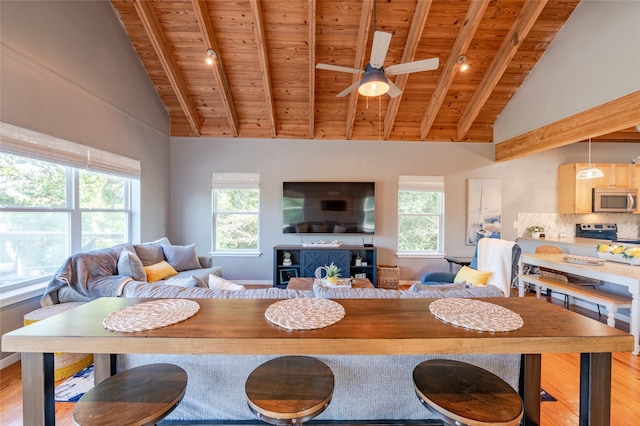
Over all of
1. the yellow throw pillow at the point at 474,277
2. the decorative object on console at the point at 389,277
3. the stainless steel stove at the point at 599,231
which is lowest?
the decorative object on console at the point at 389,277

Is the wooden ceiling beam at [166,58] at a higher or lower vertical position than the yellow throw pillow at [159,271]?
higher

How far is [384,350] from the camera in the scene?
36.3 inches

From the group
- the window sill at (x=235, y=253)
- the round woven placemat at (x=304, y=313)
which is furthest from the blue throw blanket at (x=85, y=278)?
the window sill at (x=235, y=253)

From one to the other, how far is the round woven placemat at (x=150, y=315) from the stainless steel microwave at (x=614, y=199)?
6383mm

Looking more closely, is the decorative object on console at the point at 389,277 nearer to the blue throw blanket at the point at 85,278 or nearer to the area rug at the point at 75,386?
the blue throw blanket at the point at 85,278

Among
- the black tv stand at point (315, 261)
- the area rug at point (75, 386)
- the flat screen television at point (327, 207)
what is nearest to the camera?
the area rug at point (75, 386)

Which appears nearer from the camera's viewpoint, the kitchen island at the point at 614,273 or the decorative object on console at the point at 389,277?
the kitchen island at the point at 614,273

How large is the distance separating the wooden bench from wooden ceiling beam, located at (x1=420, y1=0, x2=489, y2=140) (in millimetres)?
2827

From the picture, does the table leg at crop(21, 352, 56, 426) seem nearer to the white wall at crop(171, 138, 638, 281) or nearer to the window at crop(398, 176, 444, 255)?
the white wall at crop(171, 138, 638, 281)

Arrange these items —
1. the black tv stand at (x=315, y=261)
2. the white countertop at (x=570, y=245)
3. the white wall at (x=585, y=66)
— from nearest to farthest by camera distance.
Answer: the white wall at (x=585, y=66)
the white countertop at (x=570, y=245)
the black tv stand at (x=315, y=261)

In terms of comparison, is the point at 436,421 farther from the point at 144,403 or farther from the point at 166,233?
the point at 166,233

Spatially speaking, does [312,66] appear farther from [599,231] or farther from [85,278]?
[599,231]

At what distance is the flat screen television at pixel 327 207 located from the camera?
4699 mm

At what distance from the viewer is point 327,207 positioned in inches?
185
